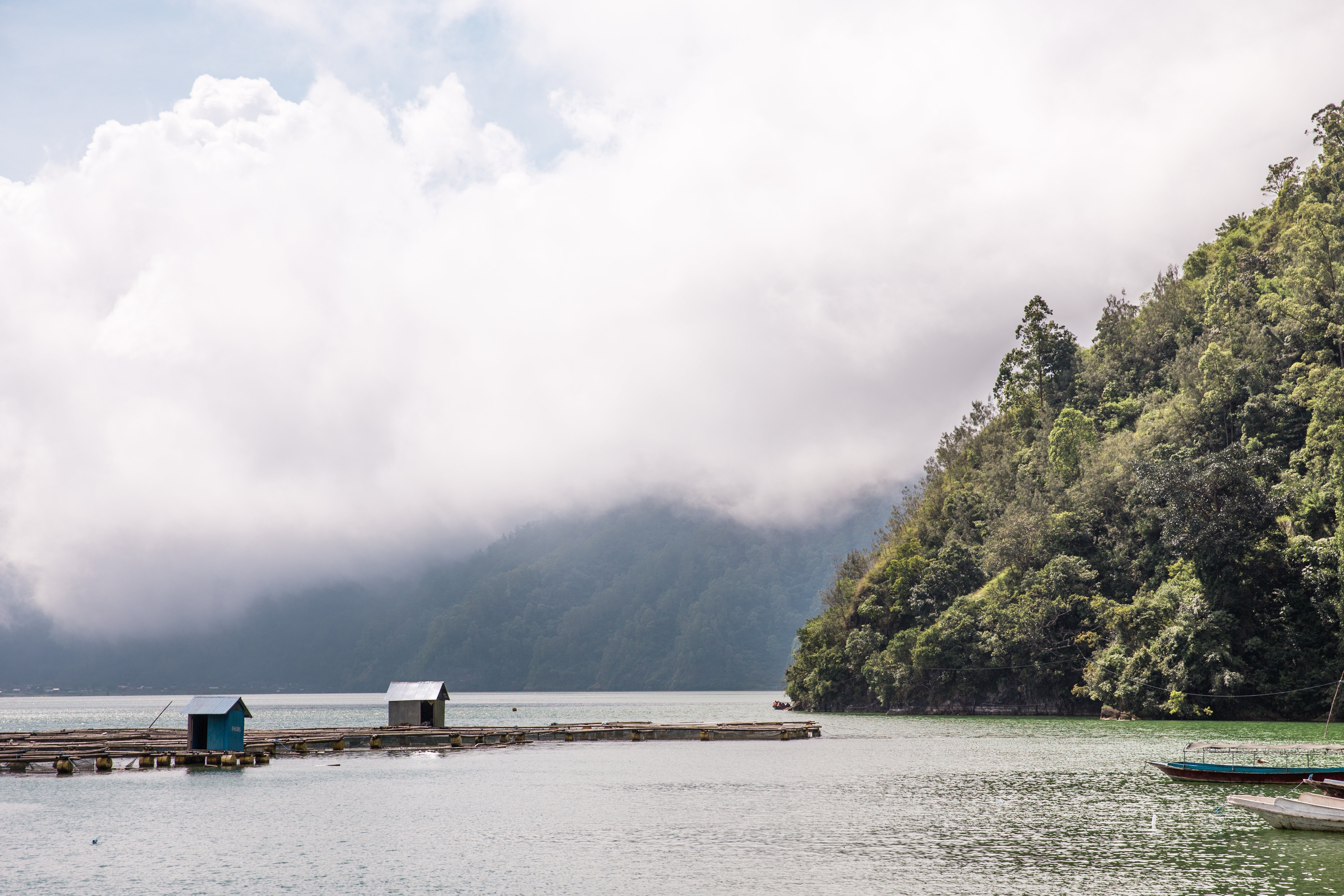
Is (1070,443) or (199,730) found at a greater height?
(1070,443)

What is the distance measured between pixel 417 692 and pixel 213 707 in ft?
74.2

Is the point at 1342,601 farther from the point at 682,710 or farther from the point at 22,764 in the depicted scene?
the point at 682,710

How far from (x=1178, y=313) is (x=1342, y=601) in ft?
201

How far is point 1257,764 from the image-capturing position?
167ft

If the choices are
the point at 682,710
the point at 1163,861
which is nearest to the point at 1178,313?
the point at 682,710

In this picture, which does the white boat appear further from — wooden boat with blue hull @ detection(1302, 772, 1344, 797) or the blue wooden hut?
the blue wooden hut

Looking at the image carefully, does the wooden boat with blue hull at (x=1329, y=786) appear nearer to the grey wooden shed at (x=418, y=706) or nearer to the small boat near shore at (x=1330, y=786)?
the small boat near shore at (x=1330, y=786)

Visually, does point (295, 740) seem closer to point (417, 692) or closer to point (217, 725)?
point (217, 725)

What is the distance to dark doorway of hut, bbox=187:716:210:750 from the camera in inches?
2594

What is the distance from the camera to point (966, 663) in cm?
12069

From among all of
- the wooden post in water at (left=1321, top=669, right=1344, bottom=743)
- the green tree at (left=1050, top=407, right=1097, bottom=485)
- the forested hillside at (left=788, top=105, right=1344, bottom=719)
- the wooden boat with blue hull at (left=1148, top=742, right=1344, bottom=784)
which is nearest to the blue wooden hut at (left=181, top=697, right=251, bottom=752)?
the wooden boat with blue hull at (left=1148, top=742, right=1344, bottom=784)

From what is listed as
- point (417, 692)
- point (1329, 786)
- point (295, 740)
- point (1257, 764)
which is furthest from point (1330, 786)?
point (417, 692)

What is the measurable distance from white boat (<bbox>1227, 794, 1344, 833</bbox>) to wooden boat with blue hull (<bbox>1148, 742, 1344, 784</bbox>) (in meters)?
3.63

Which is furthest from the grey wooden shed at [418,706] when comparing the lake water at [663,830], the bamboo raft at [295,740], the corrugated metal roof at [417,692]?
the lake water at [663,830]
